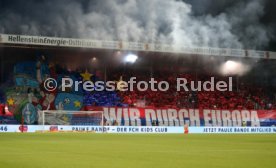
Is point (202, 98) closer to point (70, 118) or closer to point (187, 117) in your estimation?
point (187, 117)

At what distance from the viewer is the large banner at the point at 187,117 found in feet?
142

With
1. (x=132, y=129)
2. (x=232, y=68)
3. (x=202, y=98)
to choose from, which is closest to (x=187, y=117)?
(x=202, y=98)

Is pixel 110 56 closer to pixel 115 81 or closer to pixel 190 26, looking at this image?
pixel 115 81

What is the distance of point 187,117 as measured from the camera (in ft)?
148

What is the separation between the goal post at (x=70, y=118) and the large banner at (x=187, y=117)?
3.47 feet

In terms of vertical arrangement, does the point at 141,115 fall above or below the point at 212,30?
below

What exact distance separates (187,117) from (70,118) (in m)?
10.3

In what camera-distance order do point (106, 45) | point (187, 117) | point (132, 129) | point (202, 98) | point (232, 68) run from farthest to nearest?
1. point (232, 68)
2. point (202, 98)
3. point (187, 117)
4. point (106, 45)
5. point (132, 129)

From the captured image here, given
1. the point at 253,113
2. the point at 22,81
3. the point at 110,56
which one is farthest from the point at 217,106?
the point at 22,81

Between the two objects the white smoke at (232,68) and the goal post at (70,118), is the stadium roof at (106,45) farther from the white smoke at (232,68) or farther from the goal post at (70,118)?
the goal post at (70,118)

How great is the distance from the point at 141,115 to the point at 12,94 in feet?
34.3

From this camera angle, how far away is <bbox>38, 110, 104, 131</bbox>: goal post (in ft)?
131

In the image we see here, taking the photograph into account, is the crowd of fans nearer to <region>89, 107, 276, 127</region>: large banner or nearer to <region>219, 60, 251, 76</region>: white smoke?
<region>219, 60, 251, 76</region>: white smoke

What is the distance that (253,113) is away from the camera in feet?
155
